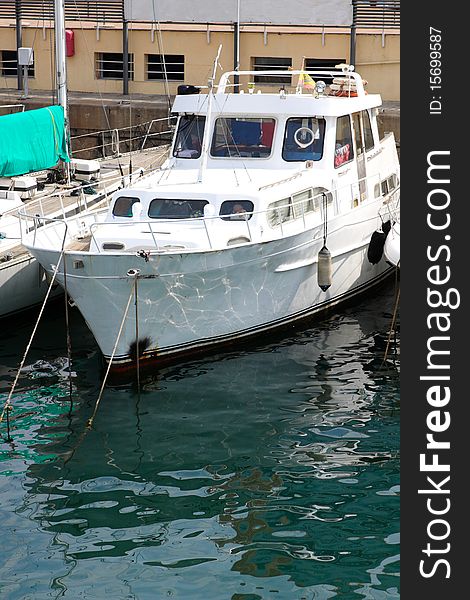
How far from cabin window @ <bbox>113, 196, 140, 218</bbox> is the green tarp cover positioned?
3766 millimetres

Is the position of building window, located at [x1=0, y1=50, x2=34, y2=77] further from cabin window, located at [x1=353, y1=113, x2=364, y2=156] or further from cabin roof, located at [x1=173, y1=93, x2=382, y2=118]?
cabin window, located at [x1=353, y1=113, x2=364, y2=156]

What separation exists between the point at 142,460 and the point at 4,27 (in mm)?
23033

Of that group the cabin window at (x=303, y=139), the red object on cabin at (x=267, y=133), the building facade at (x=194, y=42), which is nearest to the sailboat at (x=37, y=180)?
the red object on cabin at (x=267, y=133)

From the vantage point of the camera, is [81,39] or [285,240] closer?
[285,240]

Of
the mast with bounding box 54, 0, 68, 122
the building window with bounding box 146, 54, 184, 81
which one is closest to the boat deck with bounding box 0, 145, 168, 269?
the mast with bounding box 54, 0, 68, 122

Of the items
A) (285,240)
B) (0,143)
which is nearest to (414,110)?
(285,240)

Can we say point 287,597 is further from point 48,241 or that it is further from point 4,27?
point 4,27

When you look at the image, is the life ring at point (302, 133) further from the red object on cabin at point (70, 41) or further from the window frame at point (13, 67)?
the window frame at point (13, 67)

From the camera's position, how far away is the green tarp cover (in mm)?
19578

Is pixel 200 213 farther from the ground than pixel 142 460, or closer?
farther from the ground

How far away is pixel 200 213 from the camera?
1620cm

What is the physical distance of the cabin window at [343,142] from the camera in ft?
59.7

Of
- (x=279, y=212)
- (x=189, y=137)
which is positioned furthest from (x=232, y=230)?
(x=189, y=137)

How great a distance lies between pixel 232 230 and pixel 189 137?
3182 mm
